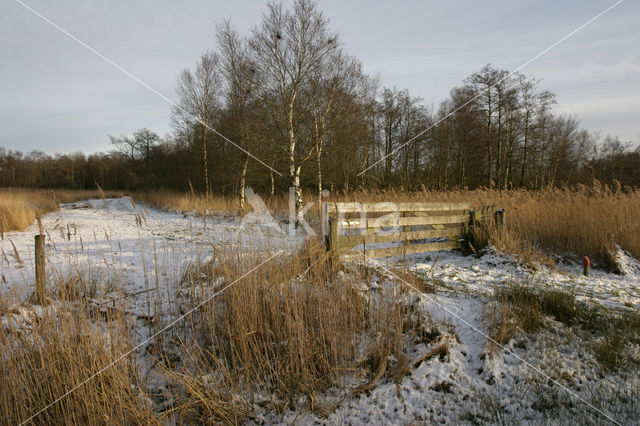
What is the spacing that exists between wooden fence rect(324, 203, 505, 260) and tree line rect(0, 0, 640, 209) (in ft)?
8.08

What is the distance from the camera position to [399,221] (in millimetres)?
6535

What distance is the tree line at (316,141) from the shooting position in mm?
12367

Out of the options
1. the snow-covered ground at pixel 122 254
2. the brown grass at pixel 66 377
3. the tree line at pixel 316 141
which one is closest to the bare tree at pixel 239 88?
the tree line at pixel 316 141

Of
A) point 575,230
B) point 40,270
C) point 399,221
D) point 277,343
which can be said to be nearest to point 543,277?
point 575,230

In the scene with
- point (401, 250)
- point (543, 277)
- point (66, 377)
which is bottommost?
point (543, 277)

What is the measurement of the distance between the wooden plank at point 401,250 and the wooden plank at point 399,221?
494 millimetres

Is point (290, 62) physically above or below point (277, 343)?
above

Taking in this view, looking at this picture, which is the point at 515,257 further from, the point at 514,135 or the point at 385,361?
the point at 514,135

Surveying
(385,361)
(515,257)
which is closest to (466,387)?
(385,361)

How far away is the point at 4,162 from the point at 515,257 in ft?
84.9

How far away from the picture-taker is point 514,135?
22578mm

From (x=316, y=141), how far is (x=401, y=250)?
293 inches

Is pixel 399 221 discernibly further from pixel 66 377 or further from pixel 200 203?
pixel 200 203

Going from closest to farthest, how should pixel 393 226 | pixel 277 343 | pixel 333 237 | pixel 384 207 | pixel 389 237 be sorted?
pixel 277 343, pixel 333 237, pixel 384 207, pixel 389 237, pixel 393 226
